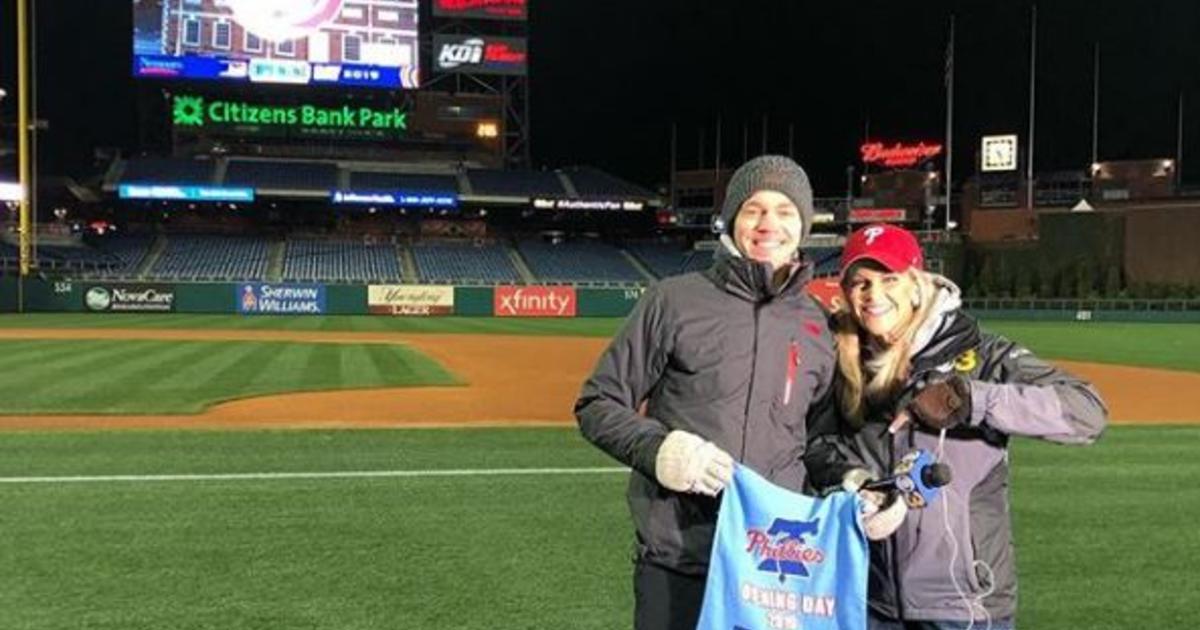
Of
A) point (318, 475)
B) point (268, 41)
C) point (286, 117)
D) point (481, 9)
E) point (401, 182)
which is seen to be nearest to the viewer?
point (318, 475)

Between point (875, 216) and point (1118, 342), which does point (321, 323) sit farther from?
point (875, 216)

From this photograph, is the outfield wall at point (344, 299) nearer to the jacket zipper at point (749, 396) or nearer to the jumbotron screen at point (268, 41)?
the jumbotron screen at point (268, 41)

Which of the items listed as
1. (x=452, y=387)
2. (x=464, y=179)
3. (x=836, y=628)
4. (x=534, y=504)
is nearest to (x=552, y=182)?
(x=464, y=179)

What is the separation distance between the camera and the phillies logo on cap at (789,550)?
2.59 metres

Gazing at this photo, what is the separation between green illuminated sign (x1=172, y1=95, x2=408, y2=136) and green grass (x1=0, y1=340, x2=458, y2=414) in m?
33.1

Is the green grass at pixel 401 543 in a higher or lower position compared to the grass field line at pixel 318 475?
higher

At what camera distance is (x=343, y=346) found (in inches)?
1005

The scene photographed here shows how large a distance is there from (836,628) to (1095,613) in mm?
3294

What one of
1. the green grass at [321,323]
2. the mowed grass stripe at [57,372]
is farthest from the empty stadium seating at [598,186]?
the mowed grass stripe at [57,372]

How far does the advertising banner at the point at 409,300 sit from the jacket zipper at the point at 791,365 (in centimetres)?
4307

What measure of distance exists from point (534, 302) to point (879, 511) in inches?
1741

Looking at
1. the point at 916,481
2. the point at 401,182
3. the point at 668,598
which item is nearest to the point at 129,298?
the point at 401,182

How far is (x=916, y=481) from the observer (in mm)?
2574

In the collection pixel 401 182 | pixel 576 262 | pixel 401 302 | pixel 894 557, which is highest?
pixel 401 182
